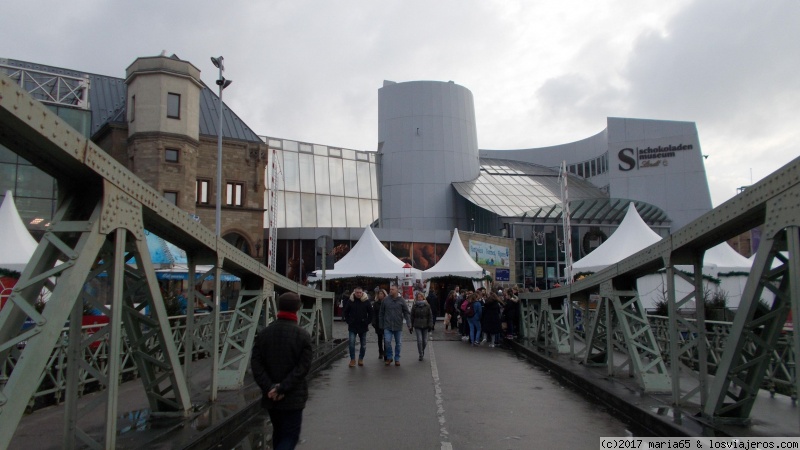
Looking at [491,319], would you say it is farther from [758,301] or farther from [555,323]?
[758,301]

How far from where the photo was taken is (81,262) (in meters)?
5.39

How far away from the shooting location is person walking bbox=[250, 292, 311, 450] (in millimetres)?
5508

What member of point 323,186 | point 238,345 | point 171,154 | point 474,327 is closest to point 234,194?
point 171,154

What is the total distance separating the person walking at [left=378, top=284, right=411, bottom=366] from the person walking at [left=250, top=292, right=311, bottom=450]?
352 inches

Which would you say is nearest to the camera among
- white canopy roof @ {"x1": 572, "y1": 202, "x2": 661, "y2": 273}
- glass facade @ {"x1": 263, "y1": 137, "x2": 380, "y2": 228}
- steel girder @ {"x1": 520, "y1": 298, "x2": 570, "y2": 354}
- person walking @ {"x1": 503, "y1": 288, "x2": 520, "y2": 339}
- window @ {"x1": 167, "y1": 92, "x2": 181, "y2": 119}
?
steel girder @ {"x1": 520, "y1": 298, "x2": 570, "y2": 354}

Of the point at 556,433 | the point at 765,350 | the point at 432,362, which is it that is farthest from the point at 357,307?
the point at 765,350

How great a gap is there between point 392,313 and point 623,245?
12.6m

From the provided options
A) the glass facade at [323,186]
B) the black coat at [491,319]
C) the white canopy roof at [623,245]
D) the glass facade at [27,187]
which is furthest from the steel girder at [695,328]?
the glass facade at [323,186]

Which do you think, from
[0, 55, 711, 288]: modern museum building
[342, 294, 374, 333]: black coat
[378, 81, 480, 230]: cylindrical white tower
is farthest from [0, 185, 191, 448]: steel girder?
[378, 81, 480, 230]: cylindrical white tower

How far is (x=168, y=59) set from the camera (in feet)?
115

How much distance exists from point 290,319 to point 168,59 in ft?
108

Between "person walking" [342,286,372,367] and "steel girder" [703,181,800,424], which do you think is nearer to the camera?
"steel girder" [703,181,800,424]

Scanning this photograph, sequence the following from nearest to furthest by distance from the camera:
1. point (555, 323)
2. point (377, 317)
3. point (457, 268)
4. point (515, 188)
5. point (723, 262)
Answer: point (555, 323)
point (377, 317)
point (723, 262)
point (457, 268)
point (515, 188)

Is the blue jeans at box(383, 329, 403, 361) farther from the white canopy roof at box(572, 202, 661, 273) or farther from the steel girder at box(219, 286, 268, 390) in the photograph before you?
the white canopy roof at box(572, 202, 661, 273)
